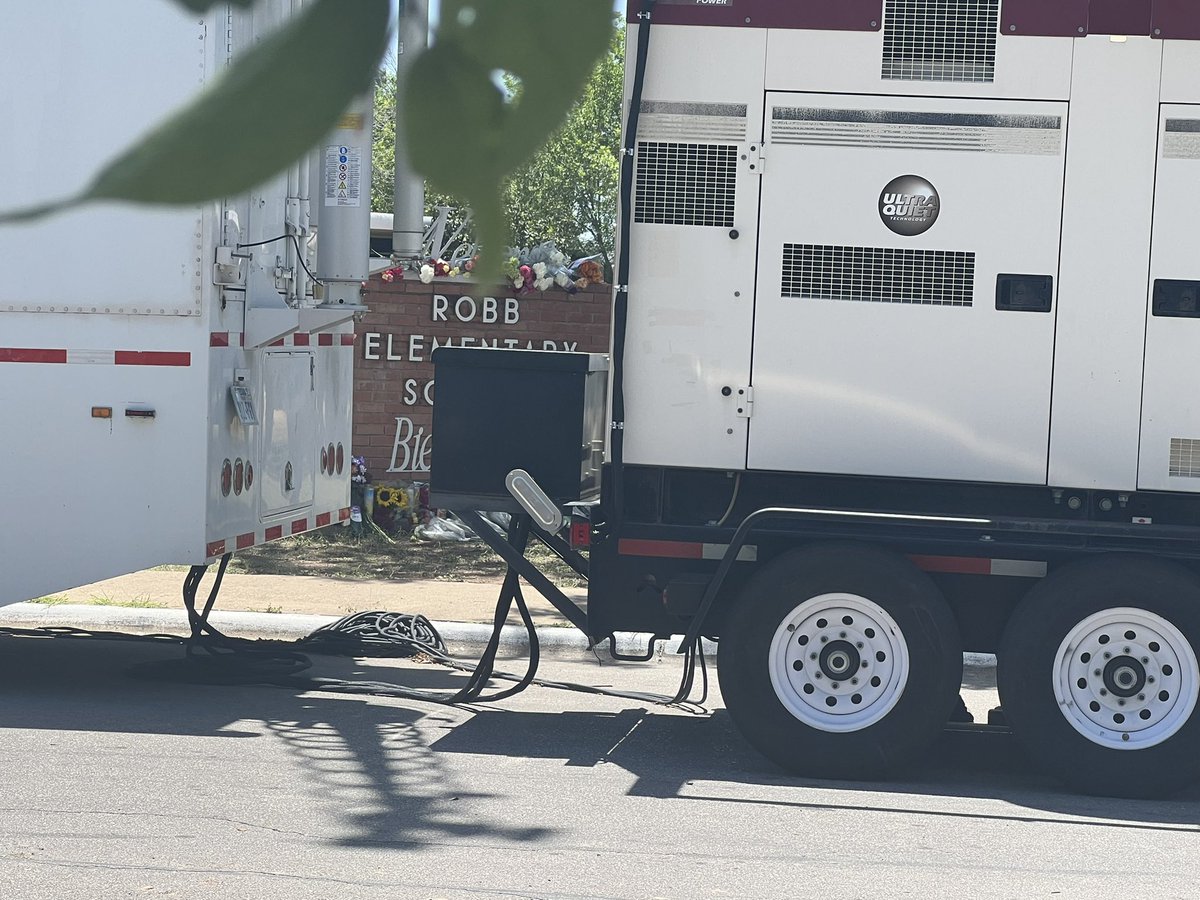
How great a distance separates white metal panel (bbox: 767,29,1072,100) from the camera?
6.02 meters

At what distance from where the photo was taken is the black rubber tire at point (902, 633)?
19.3ft

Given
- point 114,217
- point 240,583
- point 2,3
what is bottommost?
point 240,583

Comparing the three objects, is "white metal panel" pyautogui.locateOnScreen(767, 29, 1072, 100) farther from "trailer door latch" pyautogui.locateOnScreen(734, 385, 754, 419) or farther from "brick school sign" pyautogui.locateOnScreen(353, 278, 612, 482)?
"brick school sign" pyautogui.locateOnScreen(353, 278, 612, 482)

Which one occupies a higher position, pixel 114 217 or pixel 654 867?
pixel 114 217

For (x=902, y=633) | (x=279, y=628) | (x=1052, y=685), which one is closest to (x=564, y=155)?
(x=902, y=633)

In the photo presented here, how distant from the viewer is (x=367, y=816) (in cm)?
518

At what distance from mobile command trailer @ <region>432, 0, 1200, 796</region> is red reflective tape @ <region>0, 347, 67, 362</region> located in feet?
4.93

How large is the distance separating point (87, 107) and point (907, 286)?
191 inches

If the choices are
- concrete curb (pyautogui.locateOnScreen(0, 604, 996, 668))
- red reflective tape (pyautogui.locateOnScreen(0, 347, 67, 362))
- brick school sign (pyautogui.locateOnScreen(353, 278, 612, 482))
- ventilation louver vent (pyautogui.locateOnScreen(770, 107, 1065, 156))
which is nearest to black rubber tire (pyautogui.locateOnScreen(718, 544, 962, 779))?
ventilation louver vent (pyautogui.locateOnScreen(770, 107, 1065, 156))

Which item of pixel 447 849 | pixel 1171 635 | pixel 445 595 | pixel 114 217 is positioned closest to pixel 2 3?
pixel 114 217

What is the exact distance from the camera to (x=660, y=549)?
6.25m

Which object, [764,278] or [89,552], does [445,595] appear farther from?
[764,278]

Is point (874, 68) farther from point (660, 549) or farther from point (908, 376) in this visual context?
point (660, 549)

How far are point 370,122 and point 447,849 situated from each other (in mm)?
4343
